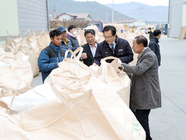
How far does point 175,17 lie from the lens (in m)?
25.2

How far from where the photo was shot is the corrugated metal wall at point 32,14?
8.45 m

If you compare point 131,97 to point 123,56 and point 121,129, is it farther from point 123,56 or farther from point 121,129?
point 121,129

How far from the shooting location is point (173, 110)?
3816mm

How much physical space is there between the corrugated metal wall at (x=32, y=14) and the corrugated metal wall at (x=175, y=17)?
17.6m

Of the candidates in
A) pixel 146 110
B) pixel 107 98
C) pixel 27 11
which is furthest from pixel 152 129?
pixel 27 11

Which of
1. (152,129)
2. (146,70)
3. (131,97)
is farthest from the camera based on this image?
(152,129)

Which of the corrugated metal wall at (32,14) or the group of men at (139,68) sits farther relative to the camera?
the corrugated metal wall at (32,14)

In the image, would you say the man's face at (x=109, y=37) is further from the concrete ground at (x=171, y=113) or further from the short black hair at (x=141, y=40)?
the concrete ground at (x=171, y=113)

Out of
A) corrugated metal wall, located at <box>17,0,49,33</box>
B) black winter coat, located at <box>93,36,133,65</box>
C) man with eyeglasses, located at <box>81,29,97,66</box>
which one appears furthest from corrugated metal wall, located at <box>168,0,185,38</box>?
black winter coat, located at <box>93,36,133,65</box>

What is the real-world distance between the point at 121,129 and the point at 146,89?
1401 mm

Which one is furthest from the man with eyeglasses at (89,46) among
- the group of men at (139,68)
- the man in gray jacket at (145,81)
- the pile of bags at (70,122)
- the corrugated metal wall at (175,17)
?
the corrugated metal wall at (175,17)

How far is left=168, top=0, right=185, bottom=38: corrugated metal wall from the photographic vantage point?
937 inches

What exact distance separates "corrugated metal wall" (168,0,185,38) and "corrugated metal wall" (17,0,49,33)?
17.6 m

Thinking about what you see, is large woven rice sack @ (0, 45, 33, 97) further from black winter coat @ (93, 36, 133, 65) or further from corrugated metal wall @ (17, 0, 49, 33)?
corrugated metal wall @ (17, 0, 49, 33)
